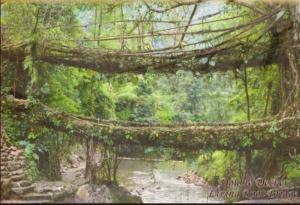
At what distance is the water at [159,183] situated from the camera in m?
2.40

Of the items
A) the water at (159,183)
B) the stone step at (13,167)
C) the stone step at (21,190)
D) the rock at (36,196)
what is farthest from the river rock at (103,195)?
the stone step at (13,167)

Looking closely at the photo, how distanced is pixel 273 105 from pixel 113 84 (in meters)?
0.97

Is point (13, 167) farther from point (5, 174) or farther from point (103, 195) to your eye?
point (103, 195)

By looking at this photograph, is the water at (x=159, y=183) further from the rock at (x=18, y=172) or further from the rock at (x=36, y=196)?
the rock at (x=18, y=172)

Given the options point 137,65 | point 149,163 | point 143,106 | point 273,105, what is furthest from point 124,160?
point 273,105

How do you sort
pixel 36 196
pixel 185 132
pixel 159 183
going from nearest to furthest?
pixel 36 196 < pixel 159 183 < pixel 185 132

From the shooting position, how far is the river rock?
2369 mm

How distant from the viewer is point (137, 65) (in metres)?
2.65

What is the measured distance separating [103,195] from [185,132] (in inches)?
23.5

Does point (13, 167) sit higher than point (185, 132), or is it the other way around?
point (185, 132)

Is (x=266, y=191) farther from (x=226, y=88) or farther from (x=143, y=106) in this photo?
(x=143, y=106)

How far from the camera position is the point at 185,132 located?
256 centimetres

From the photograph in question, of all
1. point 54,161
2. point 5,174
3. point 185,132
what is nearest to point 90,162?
point 54,161

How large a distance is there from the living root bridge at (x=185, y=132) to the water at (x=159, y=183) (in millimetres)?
124
